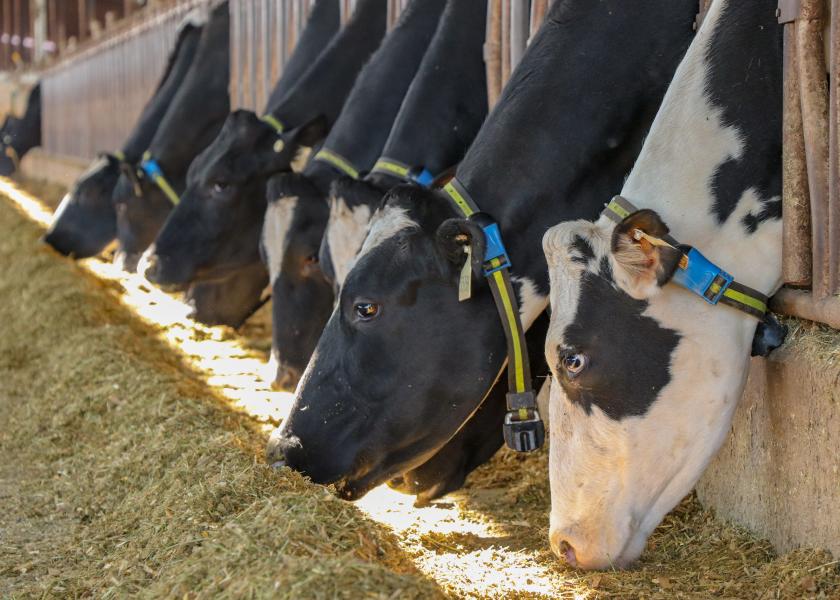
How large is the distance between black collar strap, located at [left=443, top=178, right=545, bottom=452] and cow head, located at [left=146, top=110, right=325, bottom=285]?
2716 millimetres

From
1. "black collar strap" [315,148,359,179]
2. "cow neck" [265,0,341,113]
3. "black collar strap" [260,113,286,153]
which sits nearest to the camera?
"black collar strap" [315,148,359,179]

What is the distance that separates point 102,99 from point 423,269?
15192 millimetres

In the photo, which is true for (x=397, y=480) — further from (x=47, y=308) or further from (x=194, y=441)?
(x=47, y=308)

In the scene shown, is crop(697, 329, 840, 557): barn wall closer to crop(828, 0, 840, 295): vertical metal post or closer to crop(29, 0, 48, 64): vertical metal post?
crop(828, 0, 840, 295): vertical metal post

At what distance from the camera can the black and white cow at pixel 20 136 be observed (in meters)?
21.8

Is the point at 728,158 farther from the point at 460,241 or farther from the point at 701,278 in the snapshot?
the point at 460,241

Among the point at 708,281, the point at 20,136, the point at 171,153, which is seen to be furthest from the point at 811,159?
the point at 20,136

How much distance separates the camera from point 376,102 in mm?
4926

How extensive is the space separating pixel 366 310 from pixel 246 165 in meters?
2.82

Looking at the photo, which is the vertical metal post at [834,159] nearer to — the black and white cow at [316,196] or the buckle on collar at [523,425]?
the buckle on collar at [523,425]

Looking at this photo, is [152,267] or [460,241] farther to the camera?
[152,267]

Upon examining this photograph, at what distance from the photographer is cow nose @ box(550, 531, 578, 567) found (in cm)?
279

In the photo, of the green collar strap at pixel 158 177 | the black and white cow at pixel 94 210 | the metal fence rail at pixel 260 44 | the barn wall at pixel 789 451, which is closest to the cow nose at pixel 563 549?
the barn wall at pixel 789 451

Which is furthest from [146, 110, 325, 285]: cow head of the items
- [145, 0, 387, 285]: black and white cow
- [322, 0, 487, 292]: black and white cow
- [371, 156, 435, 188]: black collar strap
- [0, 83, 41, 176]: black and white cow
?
[0, 83, 41, 176]: black and white cow
